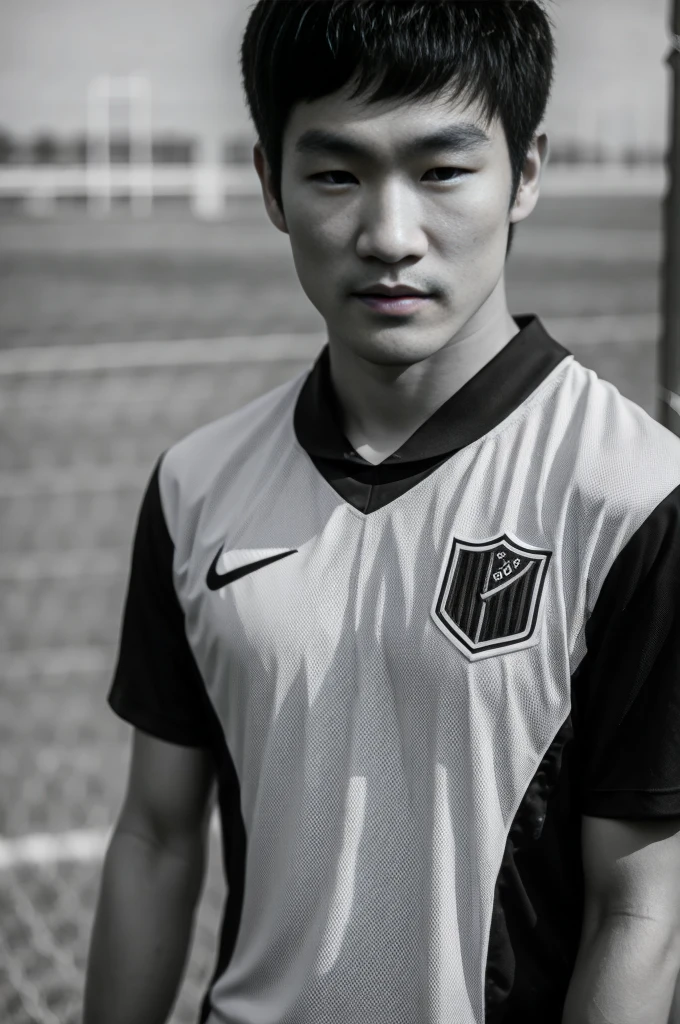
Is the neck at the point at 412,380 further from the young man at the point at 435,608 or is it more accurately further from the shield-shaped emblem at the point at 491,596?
the shield-shaped emblem at the point at 491,596

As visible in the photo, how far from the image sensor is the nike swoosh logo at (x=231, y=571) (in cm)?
117

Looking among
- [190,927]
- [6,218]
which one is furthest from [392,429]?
[6,218]

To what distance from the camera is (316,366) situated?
129 centimetres

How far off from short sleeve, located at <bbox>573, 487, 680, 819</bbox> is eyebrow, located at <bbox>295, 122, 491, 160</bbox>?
13.2 inches

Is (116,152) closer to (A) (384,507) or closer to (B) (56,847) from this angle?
(B) (56,847)

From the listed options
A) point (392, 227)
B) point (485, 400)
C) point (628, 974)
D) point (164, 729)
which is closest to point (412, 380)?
point (485, 400)

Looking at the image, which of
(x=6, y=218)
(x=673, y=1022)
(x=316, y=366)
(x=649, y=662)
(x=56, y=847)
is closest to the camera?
(x=649, y=662)

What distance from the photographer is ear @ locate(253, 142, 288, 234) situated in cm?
122

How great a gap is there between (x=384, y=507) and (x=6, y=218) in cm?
2295

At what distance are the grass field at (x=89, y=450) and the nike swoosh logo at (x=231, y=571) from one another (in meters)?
Answer: 1.50

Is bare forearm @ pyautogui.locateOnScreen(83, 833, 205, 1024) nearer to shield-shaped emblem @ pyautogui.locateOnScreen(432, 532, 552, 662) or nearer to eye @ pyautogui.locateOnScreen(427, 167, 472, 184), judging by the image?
shield-shaped emblem @ pyautogui.locateOnScreen(432, 532, 552, 662)

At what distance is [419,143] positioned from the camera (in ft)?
3.45

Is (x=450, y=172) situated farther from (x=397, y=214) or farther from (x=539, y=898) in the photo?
(x=539, y=898)

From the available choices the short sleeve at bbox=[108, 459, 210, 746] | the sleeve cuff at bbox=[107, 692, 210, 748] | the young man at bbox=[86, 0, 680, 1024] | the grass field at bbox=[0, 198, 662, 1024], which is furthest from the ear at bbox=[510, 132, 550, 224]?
the grass field at bbox=[0, 198, 662, 1024]
